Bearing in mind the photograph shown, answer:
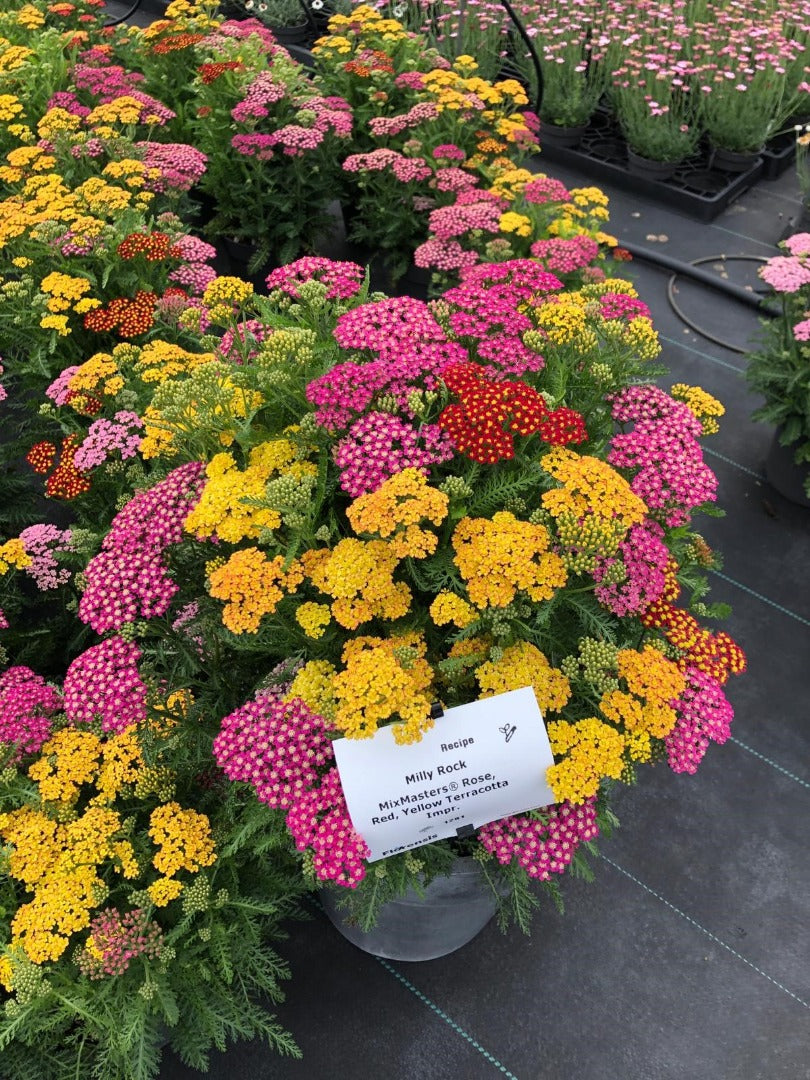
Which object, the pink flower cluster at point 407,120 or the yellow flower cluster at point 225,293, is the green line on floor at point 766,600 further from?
the pink flower cluster at point 407,120

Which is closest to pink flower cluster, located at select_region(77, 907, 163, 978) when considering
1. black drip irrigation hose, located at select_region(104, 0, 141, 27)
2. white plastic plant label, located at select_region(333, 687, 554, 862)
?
white plastic plant label, located at select_region(333, 687, 554, 862)

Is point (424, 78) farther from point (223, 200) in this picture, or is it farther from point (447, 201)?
point (223, 200)

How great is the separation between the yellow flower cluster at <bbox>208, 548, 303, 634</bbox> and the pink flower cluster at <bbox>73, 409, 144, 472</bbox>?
1060mm

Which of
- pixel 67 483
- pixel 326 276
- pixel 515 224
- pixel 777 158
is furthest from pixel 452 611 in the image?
pixel 777 158

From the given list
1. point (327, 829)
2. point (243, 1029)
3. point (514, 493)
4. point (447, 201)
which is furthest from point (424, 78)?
point (243, 1029)

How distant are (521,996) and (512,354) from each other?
210cm

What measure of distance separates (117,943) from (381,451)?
1362 mm

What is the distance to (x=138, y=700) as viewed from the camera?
2.07 meters

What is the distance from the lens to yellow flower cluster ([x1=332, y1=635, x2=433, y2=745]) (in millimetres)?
1642

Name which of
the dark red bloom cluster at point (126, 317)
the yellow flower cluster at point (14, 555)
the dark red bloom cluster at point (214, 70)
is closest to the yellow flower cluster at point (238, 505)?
the yellow flower cluster at point (14, 555)

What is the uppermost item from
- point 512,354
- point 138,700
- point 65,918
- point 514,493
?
point 512,354

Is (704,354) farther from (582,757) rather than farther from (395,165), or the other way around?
(582,757)

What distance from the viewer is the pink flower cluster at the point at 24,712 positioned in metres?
2.25

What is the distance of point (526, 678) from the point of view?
1.81 metres
